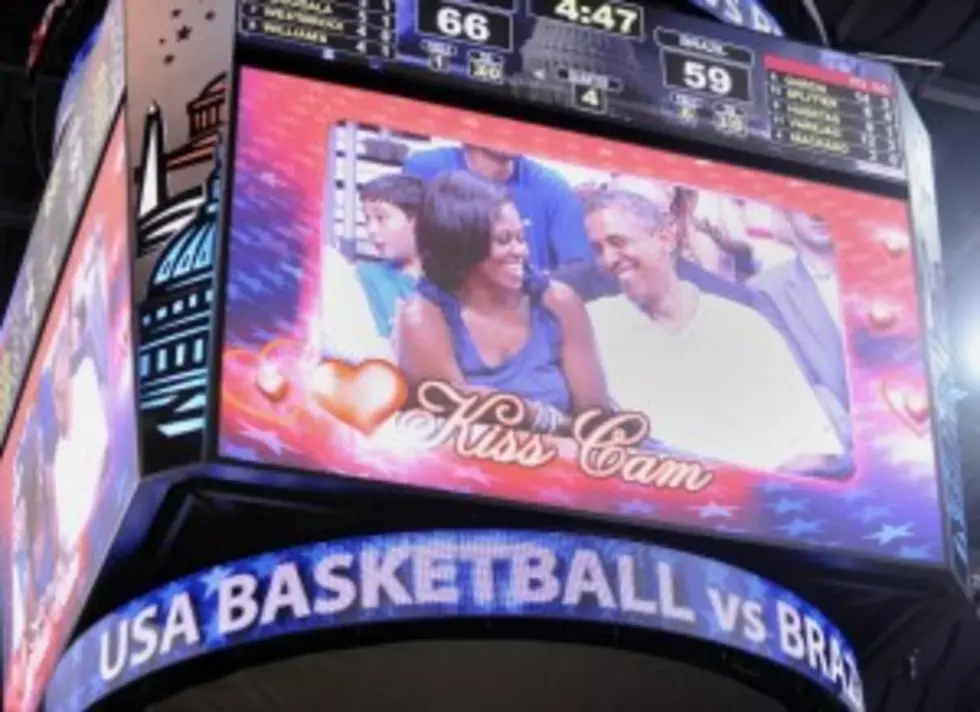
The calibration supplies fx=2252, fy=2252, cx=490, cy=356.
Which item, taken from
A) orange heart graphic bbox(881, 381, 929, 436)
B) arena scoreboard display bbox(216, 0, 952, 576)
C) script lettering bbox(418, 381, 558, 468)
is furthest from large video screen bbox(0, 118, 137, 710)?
orange heart graphic bbox(881, 381, 929, 436)

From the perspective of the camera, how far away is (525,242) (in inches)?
199

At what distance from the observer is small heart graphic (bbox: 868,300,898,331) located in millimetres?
5367

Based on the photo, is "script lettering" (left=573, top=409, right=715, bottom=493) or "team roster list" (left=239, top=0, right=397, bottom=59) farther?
"team roster list" (left=239, top=0, right=397, bottom=59)

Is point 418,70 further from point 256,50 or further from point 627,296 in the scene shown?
point 627,296

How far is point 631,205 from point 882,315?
2.19ft

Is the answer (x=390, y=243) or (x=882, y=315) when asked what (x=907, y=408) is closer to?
(x=882, y=315)

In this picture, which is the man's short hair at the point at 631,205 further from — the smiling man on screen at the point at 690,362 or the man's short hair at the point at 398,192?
Answer: the man's short hair at the point at 398,192

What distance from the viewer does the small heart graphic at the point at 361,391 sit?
4.62 m

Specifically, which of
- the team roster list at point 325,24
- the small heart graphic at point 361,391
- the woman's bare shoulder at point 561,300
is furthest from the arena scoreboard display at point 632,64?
the small heart graphic at point 361,391

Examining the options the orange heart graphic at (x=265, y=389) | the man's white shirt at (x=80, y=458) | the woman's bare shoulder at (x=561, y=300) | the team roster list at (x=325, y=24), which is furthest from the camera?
the team roster list at (x=325, y=24)

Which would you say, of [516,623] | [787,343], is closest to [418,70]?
[787,343]

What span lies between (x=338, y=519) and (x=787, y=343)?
1.24 meters

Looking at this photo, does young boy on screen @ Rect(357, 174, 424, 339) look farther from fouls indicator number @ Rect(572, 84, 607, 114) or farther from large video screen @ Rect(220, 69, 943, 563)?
fouls indicator number @ Rect(572, 84, 607, 114)

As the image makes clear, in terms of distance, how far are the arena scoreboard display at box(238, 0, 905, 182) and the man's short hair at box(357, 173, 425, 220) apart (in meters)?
0.35
